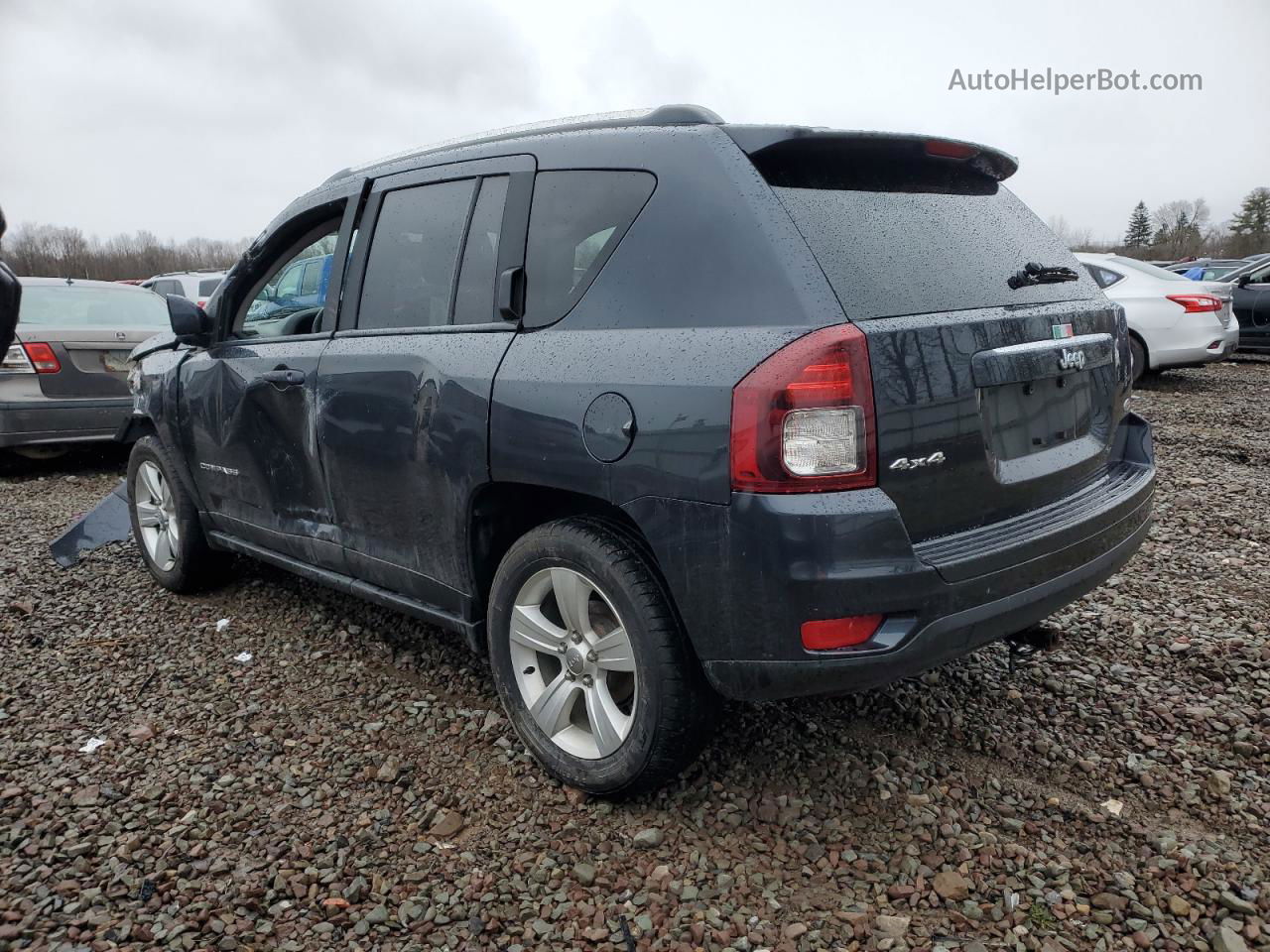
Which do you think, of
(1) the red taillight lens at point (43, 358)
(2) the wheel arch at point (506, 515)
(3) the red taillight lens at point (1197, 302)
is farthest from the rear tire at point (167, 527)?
(3) the red taillight lens at point (1197, 302)

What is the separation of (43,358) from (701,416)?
658 cm

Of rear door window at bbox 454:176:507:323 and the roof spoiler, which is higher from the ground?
the roof spoiler

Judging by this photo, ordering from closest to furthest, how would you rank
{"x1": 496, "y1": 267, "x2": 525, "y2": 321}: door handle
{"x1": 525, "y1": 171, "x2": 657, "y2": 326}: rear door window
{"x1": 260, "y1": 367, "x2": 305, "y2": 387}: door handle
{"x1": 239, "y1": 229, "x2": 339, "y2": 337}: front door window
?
{"x1": 525, "y1": 171, "x2": 657, "y2": 326}: rear door window, {"x1": 496, "y1": 267, "x2": 525, "y2": 321}: door handle, {"x1": 260, "y1": 367, "x2": 305, "y2": 387}: door handle, {"x1": 239, "y1": 229, "x2": 339, "y2": 337}: front door window

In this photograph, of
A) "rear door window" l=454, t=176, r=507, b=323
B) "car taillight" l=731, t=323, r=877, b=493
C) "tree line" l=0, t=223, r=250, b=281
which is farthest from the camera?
"tree line" l=0, t=223, r=250, b=281

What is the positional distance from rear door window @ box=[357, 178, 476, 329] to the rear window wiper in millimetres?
1653

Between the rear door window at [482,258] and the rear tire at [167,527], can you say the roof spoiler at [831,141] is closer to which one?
the rear door window at [482,258]

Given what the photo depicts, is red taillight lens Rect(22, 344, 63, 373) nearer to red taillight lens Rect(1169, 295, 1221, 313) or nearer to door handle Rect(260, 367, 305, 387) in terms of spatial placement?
door handle Rect(260, 367, 305, 387)

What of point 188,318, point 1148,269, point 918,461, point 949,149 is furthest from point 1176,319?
point 188,318

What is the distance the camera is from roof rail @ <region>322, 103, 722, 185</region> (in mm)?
2406

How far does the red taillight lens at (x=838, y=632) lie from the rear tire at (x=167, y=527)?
3.26 meters

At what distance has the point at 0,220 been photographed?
1812 millimetres

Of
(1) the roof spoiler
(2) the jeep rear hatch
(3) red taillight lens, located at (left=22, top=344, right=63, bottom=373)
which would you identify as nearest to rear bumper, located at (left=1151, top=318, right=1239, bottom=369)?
(2) the jeep rear hatch

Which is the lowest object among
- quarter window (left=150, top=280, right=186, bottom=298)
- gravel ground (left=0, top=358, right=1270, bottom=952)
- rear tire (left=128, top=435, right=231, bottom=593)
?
gravel ground (left=0, top=358, right=1270, bottom=952)

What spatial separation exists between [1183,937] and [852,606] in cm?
103
